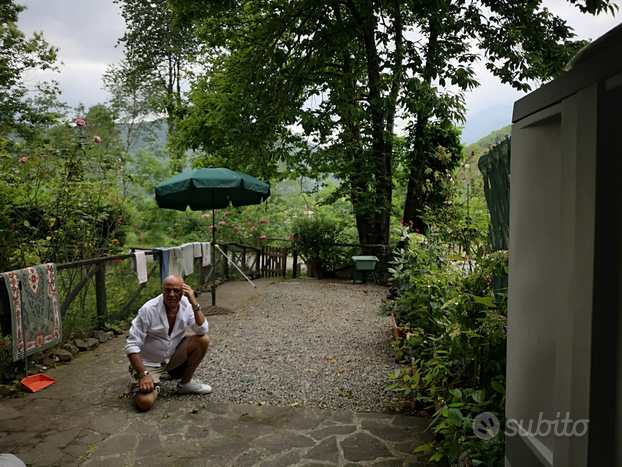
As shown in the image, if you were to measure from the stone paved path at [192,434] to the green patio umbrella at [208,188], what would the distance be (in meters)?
3.43

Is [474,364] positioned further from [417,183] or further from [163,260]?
[417,183]

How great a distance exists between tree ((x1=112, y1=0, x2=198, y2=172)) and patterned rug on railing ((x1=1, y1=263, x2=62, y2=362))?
1533 centimetres

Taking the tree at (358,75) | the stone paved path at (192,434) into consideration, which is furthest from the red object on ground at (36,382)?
the tree at (358,75)

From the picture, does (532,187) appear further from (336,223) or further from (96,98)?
(96,98)

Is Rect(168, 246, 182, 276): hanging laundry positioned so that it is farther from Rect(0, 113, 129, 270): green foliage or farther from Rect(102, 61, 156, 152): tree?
Rect(102, 61, 156, 152): tree

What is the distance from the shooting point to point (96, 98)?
87.0 ft

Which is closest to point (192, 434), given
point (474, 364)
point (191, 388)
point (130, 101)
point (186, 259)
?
point (191, 388)

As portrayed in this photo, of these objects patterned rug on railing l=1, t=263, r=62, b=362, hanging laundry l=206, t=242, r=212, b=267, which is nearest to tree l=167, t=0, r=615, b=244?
hanging laundry l=206, t=242, r=212, b=267

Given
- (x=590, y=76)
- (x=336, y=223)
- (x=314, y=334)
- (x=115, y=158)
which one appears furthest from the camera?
(x=336, y=223)

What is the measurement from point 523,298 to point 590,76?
465 mm

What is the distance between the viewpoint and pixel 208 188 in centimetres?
681

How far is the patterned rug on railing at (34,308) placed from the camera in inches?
145

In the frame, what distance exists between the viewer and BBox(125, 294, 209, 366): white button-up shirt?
340cm

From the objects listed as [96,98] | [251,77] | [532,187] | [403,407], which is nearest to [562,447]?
[532,187]
